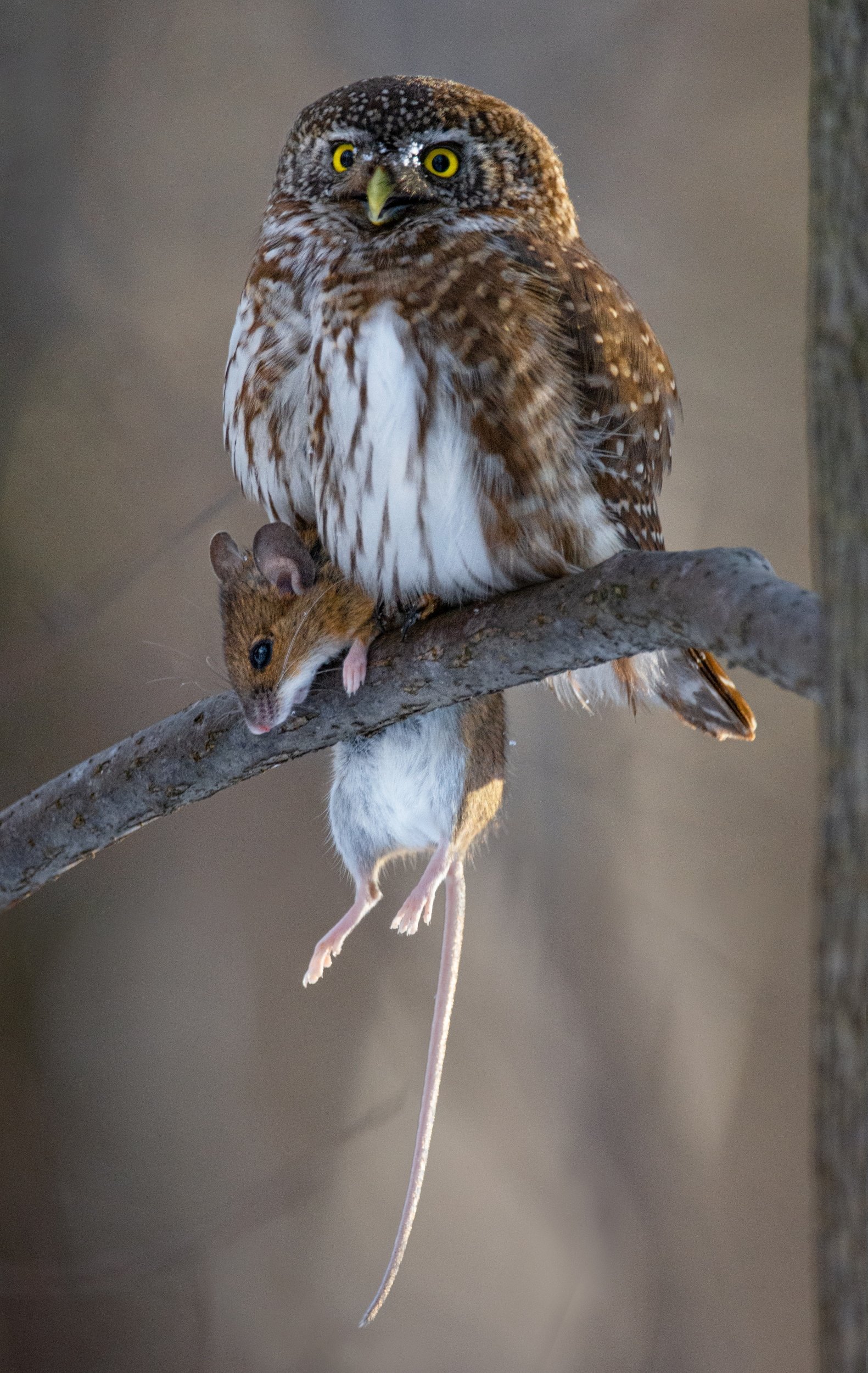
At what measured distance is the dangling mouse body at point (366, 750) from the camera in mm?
1394

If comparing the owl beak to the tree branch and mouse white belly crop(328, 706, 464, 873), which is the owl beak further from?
mouse white belly crop(328, 706, 464, 873)

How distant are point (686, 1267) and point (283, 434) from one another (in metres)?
2.18

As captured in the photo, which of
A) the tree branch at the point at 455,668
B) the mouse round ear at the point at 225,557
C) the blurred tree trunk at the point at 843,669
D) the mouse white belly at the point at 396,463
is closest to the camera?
the blurred tree trunk at the point at 843,669

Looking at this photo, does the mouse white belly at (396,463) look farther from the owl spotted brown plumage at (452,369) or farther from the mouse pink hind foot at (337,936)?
the mouse pink hind foot at (337,936)

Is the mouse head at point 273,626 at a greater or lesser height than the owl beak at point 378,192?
lesser

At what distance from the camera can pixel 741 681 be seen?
2850 millimetres

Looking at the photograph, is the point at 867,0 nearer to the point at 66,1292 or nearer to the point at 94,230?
the point at 94,230

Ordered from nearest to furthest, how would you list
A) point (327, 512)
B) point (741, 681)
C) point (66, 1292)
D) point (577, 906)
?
point (327, 512) → point (66, 1292) → point (577, 906) → point (741, 681)

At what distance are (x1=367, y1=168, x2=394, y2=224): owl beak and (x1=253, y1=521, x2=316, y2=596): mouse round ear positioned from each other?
0.37m

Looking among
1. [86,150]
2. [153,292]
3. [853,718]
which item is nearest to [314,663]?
[853,718]

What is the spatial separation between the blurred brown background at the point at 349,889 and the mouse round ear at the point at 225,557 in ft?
2.25

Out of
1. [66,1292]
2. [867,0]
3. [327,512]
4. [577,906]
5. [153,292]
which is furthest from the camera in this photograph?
[577,906]

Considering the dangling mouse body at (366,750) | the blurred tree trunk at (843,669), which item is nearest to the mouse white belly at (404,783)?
the dangling mouse body at (366,750)

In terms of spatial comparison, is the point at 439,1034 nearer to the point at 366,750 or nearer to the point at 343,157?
the point at 366,750
